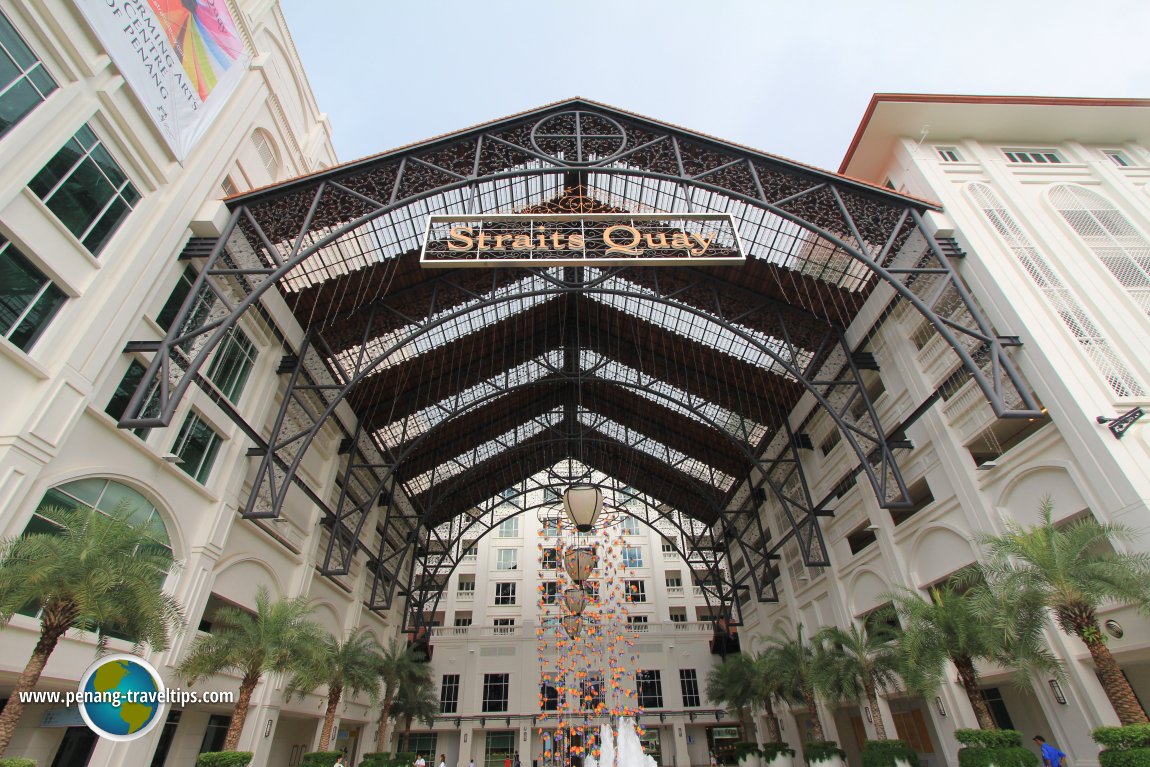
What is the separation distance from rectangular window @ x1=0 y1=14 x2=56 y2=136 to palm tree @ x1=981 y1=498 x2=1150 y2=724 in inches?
835

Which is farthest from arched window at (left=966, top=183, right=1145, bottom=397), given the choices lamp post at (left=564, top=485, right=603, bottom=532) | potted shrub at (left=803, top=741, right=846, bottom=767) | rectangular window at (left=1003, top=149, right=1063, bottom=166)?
potted shrub at (left=803, top=741, right=846, bottom=767)

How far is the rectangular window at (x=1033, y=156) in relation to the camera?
62.7 ft

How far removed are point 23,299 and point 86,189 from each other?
2999mm

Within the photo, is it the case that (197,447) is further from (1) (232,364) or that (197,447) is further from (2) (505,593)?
(2) (505,593)

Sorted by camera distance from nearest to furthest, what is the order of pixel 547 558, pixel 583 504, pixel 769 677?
1. pixel 583 504
2. pixel 769 677
3. pixel 547 558

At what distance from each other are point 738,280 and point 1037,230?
9263 millimetres

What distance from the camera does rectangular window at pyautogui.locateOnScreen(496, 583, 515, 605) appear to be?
43375 mm

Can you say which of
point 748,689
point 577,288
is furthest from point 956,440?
point 748,689

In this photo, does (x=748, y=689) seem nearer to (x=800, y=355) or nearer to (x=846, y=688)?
(x=846, y=688)

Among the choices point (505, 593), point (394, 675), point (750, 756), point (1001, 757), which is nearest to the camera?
point (1001, 757)

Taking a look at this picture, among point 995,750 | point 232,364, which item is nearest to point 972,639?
point 995,750

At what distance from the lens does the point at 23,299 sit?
11211mm

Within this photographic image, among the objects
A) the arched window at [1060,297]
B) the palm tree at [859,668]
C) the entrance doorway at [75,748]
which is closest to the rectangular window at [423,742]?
the entrance doorway at [75,748]

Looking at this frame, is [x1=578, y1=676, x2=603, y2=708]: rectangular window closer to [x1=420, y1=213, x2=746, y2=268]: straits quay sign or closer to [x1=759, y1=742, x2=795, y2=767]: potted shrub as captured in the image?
[x1=759, y1=742, x2=795, y2=767]: potted shrub
